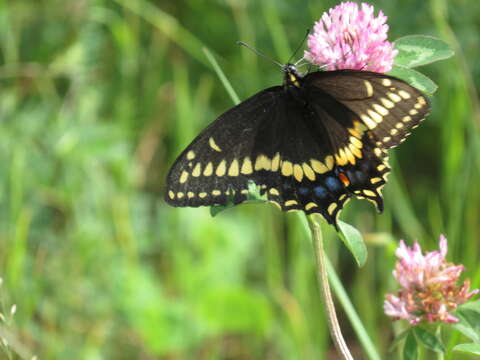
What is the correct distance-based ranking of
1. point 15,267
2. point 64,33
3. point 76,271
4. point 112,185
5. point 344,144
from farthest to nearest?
point 64,33
point 112,185
point 76,271
point 15,267
point 344,144

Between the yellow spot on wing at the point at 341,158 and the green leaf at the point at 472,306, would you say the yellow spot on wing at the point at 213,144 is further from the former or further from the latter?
the green leaf at the point at 472,306

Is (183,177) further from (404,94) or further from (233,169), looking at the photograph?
(404,94)

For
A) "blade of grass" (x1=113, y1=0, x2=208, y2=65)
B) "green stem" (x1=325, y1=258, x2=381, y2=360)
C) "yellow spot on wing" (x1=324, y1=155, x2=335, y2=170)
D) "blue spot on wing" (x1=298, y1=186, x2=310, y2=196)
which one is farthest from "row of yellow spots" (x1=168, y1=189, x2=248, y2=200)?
"blade of grass" (x1=113, y1=0, x2=208, y2=65)

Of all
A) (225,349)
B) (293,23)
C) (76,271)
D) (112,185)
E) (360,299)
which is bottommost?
(225,349)

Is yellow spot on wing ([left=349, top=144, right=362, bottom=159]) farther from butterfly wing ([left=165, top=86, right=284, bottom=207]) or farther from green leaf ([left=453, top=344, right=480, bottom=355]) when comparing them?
green leaf ([left=453, top=344, right=480, bottom=355])

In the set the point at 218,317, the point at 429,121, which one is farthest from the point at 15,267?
the point at 429,121

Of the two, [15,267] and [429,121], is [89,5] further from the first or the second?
[429,121]
